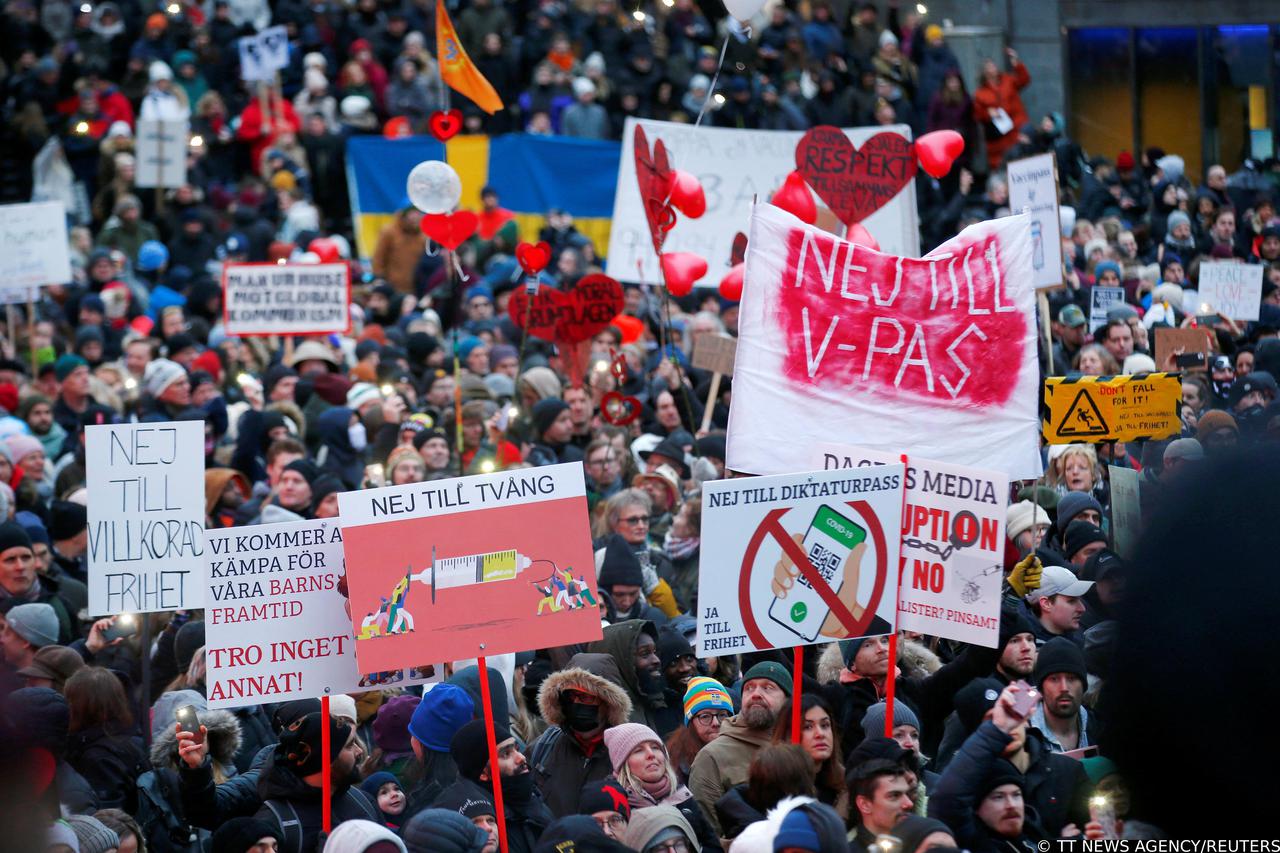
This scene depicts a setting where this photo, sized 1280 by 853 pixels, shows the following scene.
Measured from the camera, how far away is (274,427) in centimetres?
1090

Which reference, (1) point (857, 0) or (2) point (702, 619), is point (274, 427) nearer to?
(2) point (702, 619)

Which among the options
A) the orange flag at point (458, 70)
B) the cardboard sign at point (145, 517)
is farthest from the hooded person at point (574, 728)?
the orange flag at point (458, 70)

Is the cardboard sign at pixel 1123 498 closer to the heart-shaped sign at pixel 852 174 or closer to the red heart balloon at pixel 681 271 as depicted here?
the heart-shaped sign at pixel 852 174

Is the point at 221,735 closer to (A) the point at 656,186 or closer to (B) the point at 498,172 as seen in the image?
(A) the point at 656,186

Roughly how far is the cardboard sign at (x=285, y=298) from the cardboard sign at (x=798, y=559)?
7.64 meters

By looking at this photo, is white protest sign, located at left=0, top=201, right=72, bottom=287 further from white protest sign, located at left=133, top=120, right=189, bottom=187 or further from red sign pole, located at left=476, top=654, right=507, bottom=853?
red sign pole, located at left=476, top=654, right=507, bottom=853

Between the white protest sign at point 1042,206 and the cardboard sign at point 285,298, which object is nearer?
the white protest sign at point 1042,206

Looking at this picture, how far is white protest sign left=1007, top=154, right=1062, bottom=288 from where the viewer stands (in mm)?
12070

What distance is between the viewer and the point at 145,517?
714 centimetres

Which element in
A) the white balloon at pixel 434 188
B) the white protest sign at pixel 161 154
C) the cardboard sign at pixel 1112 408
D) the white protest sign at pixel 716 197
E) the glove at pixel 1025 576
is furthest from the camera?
the white protest sign at pixel 161 154

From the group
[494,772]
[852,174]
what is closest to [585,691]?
[494,772]

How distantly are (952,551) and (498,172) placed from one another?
551 inches

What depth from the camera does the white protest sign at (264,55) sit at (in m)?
19.7

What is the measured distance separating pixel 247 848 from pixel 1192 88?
23.3 m
